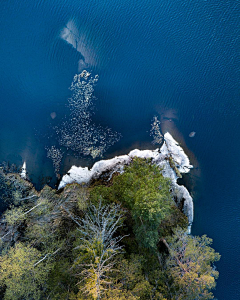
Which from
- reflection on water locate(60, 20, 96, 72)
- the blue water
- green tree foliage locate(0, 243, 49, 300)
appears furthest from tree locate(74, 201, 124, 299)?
reflection on water locate(60, 20, 96, 72)

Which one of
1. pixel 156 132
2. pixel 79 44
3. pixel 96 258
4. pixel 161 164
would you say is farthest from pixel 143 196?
pixel 79 44

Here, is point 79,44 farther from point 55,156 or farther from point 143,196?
point 143,196

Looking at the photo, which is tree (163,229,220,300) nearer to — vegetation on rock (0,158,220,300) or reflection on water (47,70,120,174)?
vegetation on rock (0,158,220,300)

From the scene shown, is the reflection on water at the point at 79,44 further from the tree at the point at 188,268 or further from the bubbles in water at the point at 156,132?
the tree at the point at 188,268

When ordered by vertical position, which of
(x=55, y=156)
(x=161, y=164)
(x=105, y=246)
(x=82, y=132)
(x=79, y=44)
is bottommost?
(x=105, y=246)

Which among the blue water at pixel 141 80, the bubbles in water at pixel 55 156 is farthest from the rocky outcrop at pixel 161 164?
the bubbles in water at pixel 55 156

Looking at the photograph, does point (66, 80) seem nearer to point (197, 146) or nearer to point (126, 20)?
point (126, 20)
